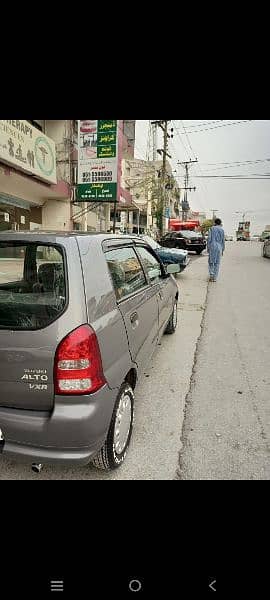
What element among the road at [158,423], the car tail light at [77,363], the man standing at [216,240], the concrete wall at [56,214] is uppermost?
the concrete wall at [56,214]

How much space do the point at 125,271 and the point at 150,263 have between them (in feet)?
3.63

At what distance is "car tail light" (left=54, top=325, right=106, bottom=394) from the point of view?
6.30 feet

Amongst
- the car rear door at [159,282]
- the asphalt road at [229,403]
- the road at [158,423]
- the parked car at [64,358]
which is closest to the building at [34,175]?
the car rear door at [159,282]

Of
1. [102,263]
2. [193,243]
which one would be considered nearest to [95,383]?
[102,263]

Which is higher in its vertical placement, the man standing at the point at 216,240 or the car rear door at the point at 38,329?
the man standing at the point at 216,240

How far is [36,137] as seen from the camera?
40.6 ft

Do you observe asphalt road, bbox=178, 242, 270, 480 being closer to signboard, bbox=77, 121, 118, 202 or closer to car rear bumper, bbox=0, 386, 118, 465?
car rear bumper, bbox=0, 386, 118, 465

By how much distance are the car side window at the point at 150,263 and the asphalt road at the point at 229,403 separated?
122cm

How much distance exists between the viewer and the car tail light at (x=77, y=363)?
1920mm

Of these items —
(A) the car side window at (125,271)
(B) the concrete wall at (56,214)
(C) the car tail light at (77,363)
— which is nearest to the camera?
(C) the car tail light at (77,363)

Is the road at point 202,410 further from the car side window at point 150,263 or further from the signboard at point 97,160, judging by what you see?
the signboard at point 97,160

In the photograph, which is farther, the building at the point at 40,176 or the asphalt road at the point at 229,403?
the building at the point at 40,176

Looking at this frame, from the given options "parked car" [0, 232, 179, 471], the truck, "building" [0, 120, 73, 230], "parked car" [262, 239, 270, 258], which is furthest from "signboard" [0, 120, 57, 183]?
the truck
